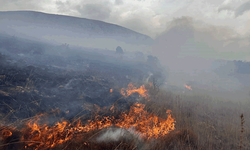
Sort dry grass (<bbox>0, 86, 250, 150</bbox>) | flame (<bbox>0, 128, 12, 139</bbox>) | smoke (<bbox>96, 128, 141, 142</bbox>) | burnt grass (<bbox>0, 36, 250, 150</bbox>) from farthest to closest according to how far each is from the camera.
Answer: smoke (<bbox>96, 128, 141, 142</bbox>), burnt grass (<bbox>0, 36, 250, 150</bbox>), dry grass (<bbox>0, 86, 250, 150</bbox>), flame (<bbox>0, 128, 12, 139</bbox>)

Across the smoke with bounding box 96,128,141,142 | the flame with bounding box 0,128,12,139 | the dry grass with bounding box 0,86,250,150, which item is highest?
the flame with bounding box 0,128,12,139

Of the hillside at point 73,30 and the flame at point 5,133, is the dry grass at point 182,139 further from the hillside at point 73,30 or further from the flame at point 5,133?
the hillside at point 73,30

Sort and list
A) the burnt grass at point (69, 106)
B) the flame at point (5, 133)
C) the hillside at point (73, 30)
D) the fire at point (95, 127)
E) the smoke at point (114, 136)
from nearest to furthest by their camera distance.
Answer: the flame at point (5, 133)
the fire at point (95, 127)
the burnt grass at point (69, 106)
the smoke at point (114, 136)
the hillside at point (73, 30)

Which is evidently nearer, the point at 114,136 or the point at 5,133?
the point at 5,133

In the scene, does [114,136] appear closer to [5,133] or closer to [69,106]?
[69,106]

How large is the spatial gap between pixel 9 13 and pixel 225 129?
168 ft

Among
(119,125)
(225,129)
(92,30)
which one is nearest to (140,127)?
(119,125)

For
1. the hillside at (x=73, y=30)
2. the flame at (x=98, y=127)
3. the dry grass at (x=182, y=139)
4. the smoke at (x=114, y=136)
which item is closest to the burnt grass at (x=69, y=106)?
the dry grass at (x=182, y=139)

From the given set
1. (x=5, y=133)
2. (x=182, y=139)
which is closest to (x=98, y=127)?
(x=5, y=133)

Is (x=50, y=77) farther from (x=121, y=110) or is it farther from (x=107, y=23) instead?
(x=107, y=23)

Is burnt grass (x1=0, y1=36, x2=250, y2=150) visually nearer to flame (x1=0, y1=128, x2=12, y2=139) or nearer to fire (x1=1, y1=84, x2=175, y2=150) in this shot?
flame (x1=0, y1=128, x2=12, y2=139)

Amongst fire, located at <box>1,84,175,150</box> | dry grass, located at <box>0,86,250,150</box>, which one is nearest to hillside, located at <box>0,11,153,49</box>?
fire, located at <box>1,84,175,150</box>

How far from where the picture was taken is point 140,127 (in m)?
5.01

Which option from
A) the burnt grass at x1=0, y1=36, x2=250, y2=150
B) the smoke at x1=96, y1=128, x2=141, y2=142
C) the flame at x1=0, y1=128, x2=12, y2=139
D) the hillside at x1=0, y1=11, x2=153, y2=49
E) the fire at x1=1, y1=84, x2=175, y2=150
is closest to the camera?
the flame at x1=0, y1=128, x2=12, y2=139
